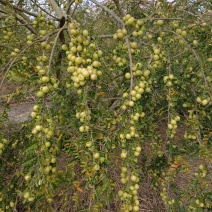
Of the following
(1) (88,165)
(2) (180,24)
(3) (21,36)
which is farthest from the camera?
(3) (21,36)

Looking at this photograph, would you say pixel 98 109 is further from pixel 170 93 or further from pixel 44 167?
pixel 170 93

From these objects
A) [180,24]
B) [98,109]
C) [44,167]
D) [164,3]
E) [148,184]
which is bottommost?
[148,184]

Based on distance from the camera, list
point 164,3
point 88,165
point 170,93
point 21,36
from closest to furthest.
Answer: point 88,165, point 170,93, point 164,3, point 21,36

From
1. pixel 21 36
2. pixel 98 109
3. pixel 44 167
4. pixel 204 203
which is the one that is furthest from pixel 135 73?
pixel 21 36

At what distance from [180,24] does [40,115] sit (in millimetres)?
Answer: 1484

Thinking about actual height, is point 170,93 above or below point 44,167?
above

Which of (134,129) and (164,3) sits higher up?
(164,3)

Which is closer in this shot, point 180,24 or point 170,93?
point 170,93

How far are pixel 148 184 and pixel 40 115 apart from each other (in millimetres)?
3069

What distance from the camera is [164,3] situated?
202 centimetres

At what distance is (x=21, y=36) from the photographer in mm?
3832

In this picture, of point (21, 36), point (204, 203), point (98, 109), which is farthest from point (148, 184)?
point (21, 36)

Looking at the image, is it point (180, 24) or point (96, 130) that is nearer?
point (96, 130)

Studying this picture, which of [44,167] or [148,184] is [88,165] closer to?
[44,167]
